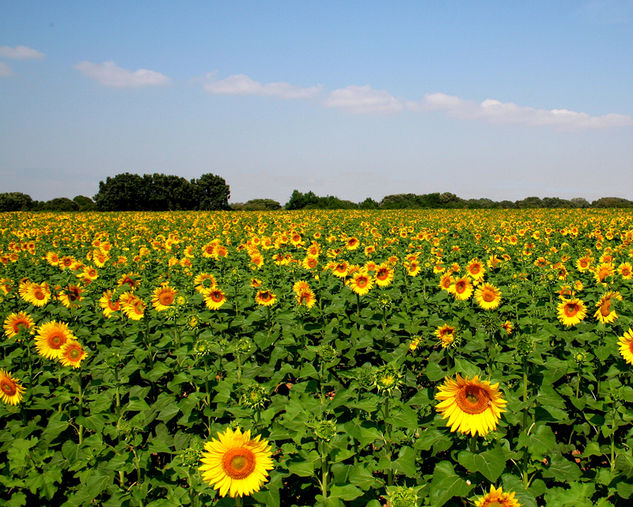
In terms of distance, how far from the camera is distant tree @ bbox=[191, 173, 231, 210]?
8600 cm

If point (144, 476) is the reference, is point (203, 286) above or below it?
above

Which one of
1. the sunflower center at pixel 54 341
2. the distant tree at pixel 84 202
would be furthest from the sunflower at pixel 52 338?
the distant tree at pixel 84 202

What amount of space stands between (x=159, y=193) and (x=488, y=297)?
271 ft

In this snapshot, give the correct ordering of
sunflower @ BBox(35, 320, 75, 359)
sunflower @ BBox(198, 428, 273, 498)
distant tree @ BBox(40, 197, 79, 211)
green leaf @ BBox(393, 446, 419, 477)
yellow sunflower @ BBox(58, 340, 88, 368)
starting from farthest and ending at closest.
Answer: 1. distant tree @ BBox(40, 197, 79, 211)
2. sunflower @ BBox(35, 320, 75, 359)
3. yellow sunflower @ BBox(58, 340, 88, 368)
4. green leaf @ BBox(393, 446, 419, 477)
5. sunflower @ BBox(198, 428, 273, 498)

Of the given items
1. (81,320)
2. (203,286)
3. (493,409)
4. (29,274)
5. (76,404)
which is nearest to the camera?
(493,409)

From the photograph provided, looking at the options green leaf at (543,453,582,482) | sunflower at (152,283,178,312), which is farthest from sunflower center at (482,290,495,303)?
sunflower at (152,283,178,312)

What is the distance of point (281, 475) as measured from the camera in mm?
2652

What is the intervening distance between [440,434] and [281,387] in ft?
10.1

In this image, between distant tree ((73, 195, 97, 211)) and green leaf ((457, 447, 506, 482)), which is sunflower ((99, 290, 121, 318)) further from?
distant tree ((73, 195, 97, 211))

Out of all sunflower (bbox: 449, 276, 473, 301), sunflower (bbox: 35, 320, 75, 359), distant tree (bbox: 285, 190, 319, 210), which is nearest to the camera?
sunflower (bbox: 35, 320, 75, 359)

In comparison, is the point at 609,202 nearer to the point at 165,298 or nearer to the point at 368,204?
the point at 368,204

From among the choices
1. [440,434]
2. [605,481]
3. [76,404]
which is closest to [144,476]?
[76,404]

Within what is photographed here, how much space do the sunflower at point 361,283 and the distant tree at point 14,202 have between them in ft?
222

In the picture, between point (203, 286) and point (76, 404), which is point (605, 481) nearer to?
point (76, 404)
